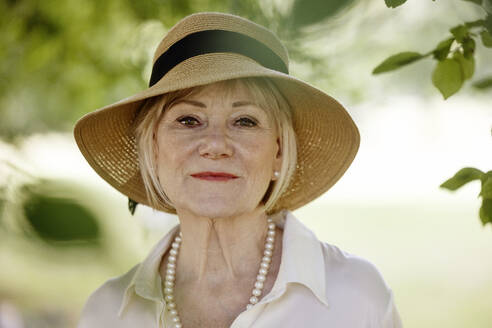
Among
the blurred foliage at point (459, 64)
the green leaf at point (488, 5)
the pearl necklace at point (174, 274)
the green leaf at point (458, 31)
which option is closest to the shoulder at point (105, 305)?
A: the pearl necklace at point (174, 274)

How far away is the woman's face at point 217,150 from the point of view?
6.63ft

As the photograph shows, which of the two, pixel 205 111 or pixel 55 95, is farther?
pixel 55 95

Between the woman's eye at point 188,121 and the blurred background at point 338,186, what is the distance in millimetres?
363

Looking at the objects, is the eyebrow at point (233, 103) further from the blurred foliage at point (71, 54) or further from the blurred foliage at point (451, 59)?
the blurred foliage at point (451, 59)

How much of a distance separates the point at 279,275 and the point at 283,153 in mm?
446

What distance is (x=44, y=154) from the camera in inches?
105

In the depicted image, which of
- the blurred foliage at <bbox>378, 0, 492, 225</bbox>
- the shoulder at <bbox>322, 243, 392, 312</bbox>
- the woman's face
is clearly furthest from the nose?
the blurred foliage at <bbox>378, 0, 492, 225</bbox>

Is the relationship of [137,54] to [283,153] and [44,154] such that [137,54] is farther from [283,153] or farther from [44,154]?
[283,153]

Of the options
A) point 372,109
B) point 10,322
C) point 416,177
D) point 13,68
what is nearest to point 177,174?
point 13,68

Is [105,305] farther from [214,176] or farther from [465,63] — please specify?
[465,63]

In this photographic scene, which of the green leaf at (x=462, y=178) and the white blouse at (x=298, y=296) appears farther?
the white blouse at (x=298, y=296)

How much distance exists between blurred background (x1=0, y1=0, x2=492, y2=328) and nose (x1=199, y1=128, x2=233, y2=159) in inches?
13.9

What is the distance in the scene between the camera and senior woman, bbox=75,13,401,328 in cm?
201

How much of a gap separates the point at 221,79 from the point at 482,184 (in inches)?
38.0
